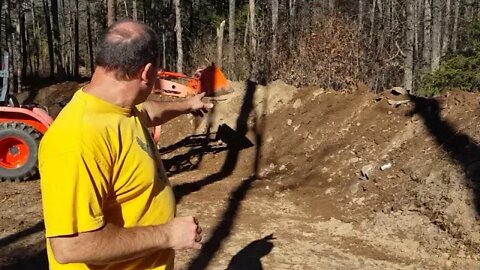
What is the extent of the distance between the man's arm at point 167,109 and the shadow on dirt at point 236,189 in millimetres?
2562

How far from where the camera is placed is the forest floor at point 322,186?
5801 mm

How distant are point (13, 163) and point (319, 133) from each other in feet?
14.7

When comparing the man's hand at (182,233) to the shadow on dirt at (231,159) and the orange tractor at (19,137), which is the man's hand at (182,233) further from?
the orange tractor at (19,137)

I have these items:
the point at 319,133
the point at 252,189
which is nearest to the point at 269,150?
the point at 319,133

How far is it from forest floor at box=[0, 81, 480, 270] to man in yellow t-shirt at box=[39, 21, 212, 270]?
3522 millimetres

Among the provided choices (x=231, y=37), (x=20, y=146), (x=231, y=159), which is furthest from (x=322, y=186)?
(x=231, y=37)

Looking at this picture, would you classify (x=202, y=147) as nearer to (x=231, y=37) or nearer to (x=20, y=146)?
(x=20, y=146)

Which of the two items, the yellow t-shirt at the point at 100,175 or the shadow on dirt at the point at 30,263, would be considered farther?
the shadow on dirt at the point at 30,263

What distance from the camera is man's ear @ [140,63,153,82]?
1.94 metres

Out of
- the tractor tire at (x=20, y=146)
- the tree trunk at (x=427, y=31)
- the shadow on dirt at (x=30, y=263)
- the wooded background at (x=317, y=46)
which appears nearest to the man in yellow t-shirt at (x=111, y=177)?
the wooded background at (x=317, y=46)

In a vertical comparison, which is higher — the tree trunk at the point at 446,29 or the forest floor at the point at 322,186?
the forest floor at the point at 322,186

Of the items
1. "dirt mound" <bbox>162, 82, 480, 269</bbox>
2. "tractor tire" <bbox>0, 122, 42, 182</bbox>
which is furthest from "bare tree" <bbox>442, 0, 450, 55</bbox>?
"tractor tire" <bbox>0, 122, 42, 182</bbox>

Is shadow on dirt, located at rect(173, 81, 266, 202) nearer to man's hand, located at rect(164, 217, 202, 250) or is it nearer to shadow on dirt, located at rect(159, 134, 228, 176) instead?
shadow on dirt, located at rect(159, 134, 228, 176)

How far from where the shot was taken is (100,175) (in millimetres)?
1838
